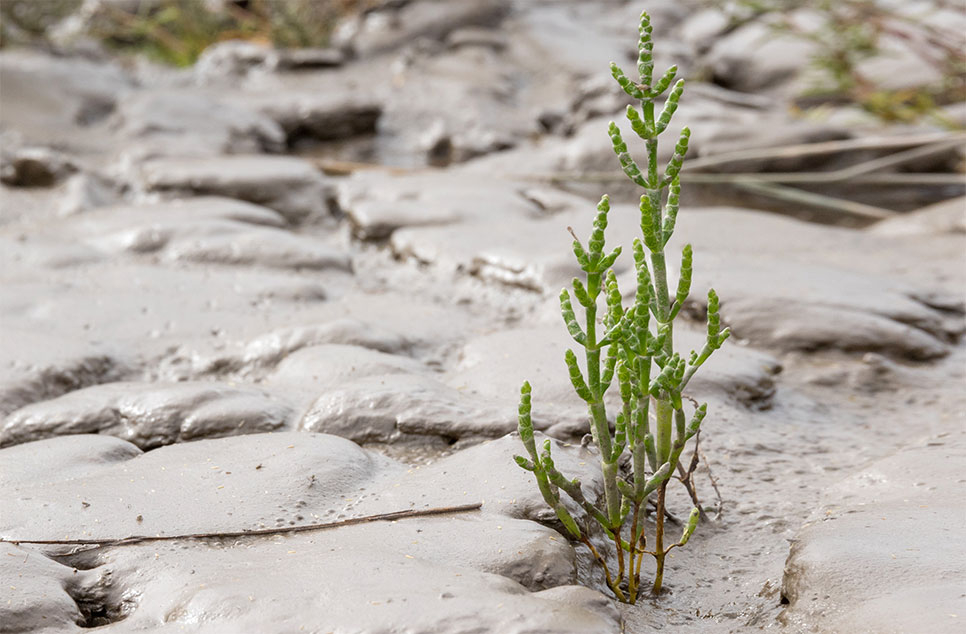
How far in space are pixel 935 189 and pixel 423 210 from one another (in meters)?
2.82

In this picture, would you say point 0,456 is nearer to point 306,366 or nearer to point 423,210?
point 306,366

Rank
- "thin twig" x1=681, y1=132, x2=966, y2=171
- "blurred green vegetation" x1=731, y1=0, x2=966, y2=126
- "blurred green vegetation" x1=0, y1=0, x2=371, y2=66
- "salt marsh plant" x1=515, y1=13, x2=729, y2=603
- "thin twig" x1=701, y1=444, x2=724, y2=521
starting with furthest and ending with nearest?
"blurred green vegetation" x1=0, y1=0, x2=371, y2=66, "blurred green vegetation" x1=731, y1=0, x2=966, y2=126, "thin twig" x1=681, y1=132, x2=966, y2=171, "thin twig" x1=701, y1=444, x2=724, y2=521, "salt marsh plant" x1=515, y1=13, x2=729, y2=603

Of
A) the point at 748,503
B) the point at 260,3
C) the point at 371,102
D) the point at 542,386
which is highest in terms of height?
the point at 260,3

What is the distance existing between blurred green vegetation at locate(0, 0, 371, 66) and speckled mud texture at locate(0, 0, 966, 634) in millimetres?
1639

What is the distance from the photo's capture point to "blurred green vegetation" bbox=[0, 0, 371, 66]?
723 cm

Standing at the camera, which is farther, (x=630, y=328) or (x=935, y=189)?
(x=935, y=189)

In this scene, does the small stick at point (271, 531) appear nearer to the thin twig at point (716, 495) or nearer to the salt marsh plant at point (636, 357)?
the salt marsh plant at point (636, 357)

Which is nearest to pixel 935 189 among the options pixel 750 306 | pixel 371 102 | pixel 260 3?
pixel 750 306

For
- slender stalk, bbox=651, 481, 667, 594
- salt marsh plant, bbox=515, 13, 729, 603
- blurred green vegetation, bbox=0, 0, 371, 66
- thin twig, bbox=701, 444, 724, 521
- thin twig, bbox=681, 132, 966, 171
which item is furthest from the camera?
blurred green vegetation, bbox=0, 0, 371, 66

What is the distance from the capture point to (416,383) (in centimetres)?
241

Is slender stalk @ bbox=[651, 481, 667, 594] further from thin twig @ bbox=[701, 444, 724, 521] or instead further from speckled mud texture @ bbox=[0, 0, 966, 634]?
thin twig @ bbox=[701, 444, 724, 521]

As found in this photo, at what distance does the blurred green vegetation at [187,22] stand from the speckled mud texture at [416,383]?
5.38 ft

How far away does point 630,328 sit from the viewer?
5.20 feet

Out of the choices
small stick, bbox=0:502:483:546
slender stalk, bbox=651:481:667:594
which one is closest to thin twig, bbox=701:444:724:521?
slender stalk, bbox=651:481:667:594
